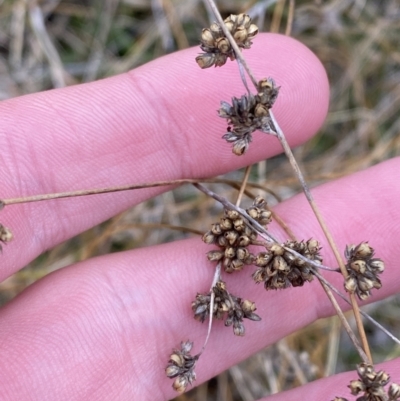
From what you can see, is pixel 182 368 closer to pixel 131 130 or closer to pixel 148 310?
pixel 148 310

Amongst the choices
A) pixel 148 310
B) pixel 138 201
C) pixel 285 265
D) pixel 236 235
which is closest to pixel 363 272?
pixel 285 265

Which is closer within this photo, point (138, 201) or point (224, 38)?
point (224, 38)

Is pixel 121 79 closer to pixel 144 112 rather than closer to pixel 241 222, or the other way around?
pixel 144 112

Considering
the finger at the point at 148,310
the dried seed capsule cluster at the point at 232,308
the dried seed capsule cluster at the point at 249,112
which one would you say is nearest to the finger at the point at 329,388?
the finger at the point at 148,310

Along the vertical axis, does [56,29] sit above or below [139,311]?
above

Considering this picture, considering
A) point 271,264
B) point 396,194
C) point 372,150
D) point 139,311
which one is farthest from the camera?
point 372,150

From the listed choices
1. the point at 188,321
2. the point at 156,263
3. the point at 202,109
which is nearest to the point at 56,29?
the point at 202,109

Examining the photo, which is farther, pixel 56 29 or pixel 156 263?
pixel 56 29
